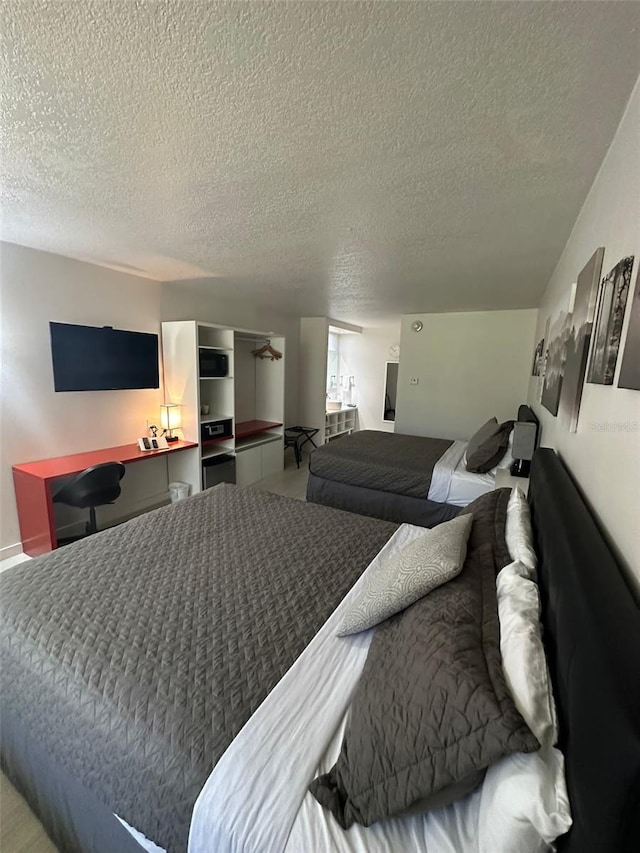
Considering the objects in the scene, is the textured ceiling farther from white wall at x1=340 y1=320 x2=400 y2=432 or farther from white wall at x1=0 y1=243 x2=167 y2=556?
white wall at x1=340 y1=320 x2=400 y2=432

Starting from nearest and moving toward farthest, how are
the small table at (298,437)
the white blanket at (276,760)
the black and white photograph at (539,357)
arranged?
the white blanket at (276,760)
the black and white photograph at (539,357)
the small table at (298,437)

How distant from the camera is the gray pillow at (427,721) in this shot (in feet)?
2.09

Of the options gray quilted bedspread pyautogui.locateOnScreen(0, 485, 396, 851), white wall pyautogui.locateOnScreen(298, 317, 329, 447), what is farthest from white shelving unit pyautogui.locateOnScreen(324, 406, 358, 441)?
gray quilted bedspread pyautogui.locateOnScreen(0, 485, 396, 851)

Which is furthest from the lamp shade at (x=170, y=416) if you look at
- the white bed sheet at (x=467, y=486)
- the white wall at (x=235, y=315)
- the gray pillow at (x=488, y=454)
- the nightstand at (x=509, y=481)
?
the nightstand at (x=509, y=481)

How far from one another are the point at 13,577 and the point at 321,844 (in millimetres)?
1454

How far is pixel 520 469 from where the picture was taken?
100.0 inches

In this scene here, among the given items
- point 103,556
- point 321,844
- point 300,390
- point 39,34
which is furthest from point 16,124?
point 300,390

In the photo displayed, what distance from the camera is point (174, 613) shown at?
1258 mm

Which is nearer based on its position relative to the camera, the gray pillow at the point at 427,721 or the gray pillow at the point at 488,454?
the gray pillow at the point at 427,721

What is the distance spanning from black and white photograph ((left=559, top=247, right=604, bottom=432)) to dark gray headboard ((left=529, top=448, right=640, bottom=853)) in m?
0.73

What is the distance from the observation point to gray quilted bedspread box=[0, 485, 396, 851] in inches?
33.7

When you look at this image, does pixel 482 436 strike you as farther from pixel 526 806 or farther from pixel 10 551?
pixel 10 551

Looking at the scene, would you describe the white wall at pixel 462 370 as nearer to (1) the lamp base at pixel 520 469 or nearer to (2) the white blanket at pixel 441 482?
(2) the white blanket at pixel 441 482

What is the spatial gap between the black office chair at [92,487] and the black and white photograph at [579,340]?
2938 millimetres
